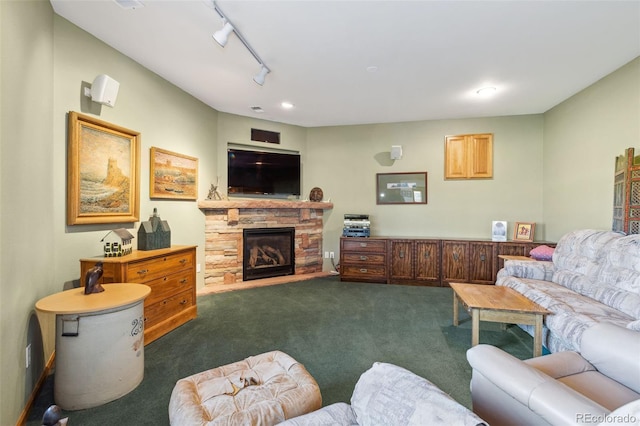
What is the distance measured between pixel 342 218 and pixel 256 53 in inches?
124

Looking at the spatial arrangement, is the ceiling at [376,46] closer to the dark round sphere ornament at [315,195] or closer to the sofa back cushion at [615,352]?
the dark round sphere ornament at [315,195]

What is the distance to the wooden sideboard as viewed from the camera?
4098mm

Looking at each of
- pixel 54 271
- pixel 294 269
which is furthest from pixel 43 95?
pixel 294 269

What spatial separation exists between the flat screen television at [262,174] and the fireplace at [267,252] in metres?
0.66

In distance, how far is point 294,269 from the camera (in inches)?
190

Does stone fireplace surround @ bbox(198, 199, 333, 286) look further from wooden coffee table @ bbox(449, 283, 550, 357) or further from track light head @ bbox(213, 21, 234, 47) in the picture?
wooden coffee table @ bbox(449, 283, 550, 357)

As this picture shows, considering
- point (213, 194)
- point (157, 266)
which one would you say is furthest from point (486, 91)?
point (157, 266)

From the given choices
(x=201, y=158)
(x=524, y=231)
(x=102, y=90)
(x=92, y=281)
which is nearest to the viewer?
(x=92, y=281)

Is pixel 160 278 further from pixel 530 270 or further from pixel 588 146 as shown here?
pixel 588 146

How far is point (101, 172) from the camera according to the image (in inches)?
97.7

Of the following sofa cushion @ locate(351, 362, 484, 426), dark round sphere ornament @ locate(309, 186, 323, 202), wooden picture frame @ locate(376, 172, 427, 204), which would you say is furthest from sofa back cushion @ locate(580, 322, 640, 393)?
dark round sphere ornament @ locate(309, 186, 323, 202)

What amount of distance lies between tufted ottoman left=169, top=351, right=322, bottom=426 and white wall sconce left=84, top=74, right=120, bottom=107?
2.39 metres

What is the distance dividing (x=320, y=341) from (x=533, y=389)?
1760 mm

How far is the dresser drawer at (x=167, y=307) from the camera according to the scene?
2.47 meters
